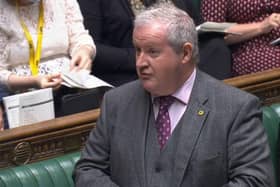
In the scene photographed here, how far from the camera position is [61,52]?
311cm

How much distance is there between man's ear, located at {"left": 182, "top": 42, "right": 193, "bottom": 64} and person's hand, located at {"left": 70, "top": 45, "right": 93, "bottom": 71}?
2.50 ft

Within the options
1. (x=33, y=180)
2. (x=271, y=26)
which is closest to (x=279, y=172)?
(x=271, y=26)

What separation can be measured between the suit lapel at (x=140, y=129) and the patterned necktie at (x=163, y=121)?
0.04 m

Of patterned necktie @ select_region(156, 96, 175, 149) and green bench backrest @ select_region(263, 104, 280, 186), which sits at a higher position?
patterned necktie @ select_region(156, 96, 175, 149)

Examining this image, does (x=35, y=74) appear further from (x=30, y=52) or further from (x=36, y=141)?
(x=36, y=141)

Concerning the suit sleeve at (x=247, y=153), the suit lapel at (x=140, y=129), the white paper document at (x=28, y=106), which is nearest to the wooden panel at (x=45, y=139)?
the white paper document at (x=28, y=106)

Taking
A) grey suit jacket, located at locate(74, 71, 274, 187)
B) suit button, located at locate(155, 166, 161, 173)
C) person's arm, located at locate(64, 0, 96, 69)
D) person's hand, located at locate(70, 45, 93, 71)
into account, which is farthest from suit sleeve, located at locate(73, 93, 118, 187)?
person's arm, located at locate(64, 0, 96, 69)

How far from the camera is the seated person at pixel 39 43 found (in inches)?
115

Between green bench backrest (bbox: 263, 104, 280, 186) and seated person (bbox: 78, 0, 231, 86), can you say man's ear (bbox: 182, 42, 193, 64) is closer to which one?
green bench backrest (bbox: 263, 104, 280, 186)

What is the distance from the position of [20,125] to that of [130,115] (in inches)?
21.6

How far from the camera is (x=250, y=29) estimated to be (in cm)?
362

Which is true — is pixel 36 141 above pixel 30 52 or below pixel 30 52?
below

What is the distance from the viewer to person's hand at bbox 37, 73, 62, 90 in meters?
2.83

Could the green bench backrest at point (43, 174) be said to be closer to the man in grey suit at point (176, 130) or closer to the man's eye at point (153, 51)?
the man in grey suit at point (176, 130)
